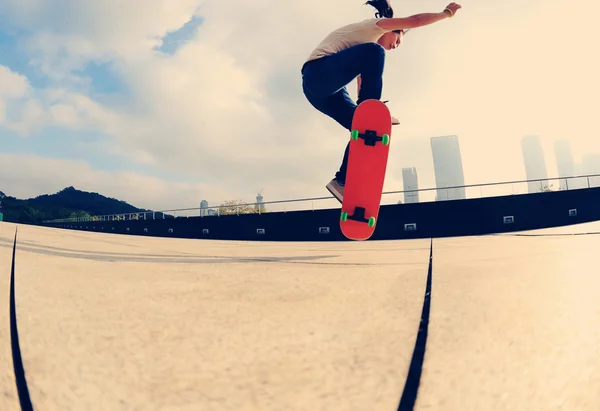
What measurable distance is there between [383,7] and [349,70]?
126 cm

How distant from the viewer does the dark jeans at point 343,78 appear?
118 inches

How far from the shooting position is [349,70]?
118 inches

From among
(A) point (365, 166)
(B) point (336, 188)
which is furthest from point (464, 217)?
(A) point (365, 166)

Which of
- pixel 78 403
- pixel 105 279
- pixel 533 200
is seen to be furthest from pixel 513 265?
pixel 533 200

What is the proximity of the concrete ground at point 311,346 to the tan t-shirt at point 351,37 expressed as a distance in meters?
2.49

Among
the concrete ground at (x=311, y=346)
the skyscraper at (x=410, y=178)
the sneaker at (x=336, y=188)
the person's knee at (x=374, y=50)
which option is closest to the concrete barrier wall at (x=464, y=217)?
the sneaker at (x=336, y=188)

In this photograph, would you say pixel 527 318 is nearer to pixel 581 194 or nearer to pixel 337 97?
pixel 337 97

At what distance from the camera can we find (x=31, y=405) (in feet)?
2.02

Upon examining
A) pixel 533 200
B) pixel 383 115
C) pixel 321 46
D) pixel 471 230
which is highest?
pixel 321 46

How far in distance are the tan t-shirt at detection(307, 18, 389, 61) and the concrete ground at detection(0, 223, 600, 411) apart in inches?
97.9

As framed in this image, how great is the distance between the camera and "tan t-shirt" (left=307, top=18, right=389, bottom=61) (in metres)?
3.12

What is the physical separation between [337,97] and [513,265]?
7.69 feet

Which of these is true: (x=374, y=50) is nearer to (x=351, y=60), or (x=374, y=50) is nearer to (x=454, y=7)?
(x=351, y=60)

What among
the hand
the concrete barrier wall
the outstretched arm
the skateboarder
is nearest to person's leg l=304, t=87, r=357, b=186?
the skateboarder
